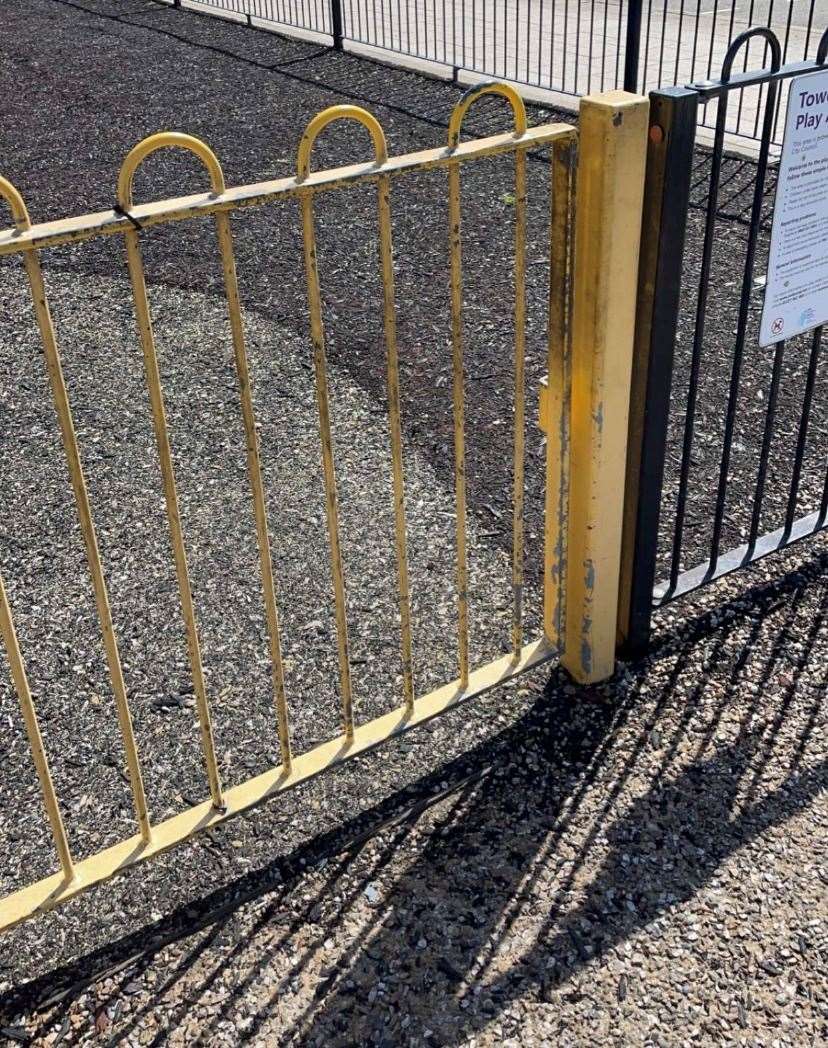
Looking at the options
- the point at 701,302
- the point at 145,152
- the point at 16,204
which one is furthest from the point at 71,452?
the point at 701,302

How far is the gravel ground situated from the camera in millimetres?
2582

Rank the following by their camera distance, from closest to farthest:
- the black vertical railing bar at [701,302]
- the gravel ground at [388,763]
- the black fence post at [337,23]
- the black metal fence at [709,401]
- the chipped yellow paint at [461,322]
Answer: the chipped yellow paint at [461,322] → the gravel ground at [388,763] → the black metal fence at [709,401] → the black vertical railing bar at [701,302] → the black fence post at [337,23]

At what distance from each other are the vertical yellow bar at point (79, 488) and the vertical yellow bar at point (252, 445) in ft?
1.15

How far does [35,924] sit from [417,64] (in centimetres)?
924

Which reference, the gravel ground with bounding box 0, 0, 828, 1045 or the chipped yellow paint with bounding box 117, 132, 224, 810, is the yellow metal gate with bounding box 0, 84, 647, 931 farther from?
the gravel ground with bounding box 0, 0, 828, 1045

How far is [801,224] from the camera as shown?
10.0 ft

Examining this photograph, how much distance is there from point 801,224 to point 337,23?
8.99 meters

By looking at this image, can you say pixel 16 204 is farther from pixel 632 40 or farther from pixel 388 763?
pixel 632 40

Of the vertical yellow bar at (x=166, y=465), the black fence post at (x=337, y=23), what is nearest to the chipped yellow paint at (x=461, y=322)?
the vertical yellow bar at (x=166, y=465)

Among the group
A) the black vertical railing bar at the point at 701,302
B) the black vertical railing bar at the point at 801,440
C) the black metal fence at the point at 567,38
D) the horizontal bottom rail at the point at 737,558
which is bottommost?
the black metal fence at the point at 567,38

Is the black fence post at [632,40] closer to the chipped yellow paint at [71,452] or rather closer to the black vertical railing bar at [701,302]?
the black vertical railing bar at [701,302]

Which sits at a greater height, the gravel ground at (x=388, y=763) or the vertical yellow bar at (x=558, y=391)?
the vertical yellow bar at (x=558, y=391)

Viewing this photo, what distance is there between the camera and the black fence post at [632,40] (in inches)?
314

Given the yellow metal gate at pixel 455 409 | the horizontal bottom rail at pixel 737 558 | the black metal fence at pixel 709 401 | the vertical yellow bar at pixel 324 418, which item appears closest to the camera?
the yellow metal gate at pixel 455 409
